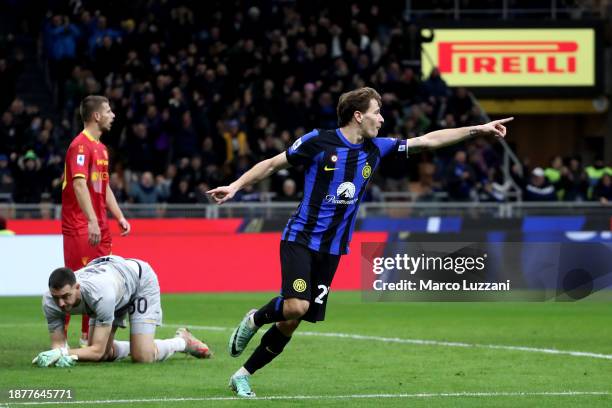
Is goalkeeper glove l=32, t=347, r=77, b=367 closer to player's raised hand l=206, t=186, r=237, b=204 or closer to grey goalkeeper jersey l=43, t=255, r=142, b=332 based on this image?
grey goalkeeper jersey l=43, t=255, r=142, b=332

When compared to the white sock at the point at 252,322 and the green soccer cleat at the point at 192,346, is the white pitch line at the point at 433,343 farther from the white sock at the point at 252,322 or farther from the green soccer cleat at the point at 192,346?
the white sock at the point at 252,322

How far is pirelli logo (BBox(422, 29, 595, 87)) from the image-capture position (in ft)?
115

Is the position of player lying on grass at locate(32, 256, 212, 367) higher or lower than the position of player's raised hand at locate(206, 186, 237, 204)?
lower

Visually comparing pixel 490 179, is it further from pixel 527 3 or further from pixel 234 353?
pixel 234 353

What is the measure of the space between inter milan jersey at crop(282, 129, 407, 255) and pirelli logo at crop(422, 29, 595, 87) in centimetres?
2497

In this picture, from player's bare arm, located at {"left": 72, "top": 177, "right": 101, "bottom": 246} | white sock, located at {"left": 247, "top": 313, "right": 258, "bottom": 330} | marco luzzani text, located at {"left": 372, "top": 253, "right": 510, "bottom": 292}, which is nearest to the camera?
white sock, located at {"left": 247, "top": 313, "right": 258, "bottom": 330}

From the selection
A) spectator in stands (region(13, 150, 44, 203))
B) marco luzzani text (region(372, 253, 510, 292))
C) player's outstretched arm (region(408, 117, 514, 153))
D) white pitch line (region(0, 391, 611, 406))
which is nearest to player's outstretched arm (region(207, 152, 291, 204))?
player's outstretched arm (region(408, 117, 514, 153))

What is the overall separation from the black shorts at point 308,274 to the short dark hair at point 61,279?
77.2 inches

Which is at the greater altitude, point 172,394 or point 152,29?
point 152,29

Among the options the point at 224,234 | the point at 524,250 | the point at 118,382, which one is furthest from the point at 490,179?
the point at 118,382

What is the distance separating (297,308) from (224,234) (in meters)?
13.7

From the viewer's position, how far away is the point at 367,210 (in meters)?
24.4

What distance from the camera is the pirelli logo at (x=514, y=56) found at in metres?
34.9

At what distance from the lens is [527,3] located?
1407 inches
